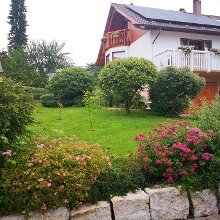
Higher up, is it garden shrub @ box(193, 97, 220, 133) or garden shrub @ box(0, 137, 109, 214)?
garden shrub @ box(193, 97, 220, 133)

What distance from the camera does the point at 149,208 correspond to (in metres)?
4.55

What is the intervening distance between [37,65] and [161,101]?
28114mm

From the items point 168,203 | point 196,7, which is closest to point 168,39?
point 196,7

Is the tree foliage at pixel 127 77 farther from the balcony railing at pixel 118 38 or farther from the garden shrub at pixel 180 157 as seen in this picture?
the balcony railing at pixel 118 38

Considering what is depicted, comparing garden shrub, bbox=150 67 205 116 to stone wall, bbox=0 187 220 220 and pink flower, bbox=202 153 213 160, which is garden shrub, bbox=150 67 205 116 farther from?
stone wall, bbox=0 187 220 220

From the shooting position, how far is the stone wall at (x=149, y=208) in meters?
4.25

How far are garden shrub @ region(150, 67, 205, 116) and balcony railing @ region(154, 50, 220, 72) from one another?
3755 millimetres

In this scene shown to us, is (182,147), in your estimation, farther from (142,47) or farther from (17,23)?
(17,23)

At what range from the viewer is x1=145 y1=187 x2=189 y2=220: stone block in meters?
4.56

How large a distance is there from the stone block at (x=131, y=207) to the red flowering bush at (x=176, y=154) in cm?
52

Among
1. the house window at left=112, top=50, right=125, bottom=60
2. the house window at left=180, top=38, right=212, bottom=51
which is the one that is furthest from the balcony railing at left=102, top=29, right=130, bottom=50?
the house window at left=180, top=38, right=212, bottom=51

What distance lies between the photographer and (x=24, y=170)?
4.09 m

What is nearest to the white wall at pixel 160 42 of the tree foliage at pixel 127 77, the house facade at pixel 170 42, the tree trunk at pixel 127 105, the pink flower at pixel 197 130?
the house facade at pixel 170 42

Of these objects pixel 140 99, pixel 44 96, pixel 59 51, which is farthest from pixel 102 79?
pixel 59 51
